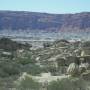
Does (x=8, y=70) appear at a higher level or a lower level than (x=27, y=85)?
lower

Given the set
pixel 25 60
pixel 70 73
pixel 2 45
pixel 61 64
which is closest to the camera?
pixel 70 73

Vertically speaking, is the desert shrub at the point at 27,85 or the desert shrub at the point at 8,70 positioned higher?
the desert shrub at the point at 27,85

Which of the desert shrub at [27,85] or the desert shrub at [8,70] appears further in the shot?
the desert shrub at [8,70]

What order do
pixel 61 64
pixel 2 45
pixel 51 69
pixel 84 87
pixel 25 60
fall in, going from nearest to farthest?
1. pixel 84 87
2. pixel 51 69
3. pixel 61 64
4. pixel 25 60
5. pixel 2 45

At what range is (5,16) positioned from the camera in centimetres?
19975

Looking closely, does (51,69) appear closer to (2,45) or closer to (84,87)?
(84,87)

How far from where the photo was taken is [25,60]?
3688 cm

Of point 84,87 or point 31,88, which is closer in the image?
point 31,88

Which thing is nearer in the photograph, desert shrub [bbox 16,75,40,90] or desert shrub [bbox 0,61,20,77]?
desert shrub [bbox 16,75,40,90]

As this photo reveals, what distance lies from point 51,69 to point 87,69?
16.3 ft

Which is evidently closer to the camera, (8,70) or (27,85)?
(27,85)

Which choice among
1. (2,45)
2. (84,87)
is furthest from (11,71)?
(2,45)

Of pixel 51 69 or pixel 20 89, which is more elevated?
pixel 20 89

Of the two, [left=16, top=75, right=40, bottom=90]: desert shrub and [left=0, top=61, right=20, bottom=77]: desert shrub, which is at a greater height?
[left=16, top=75, right=40, bottom=90]: desert shrub
